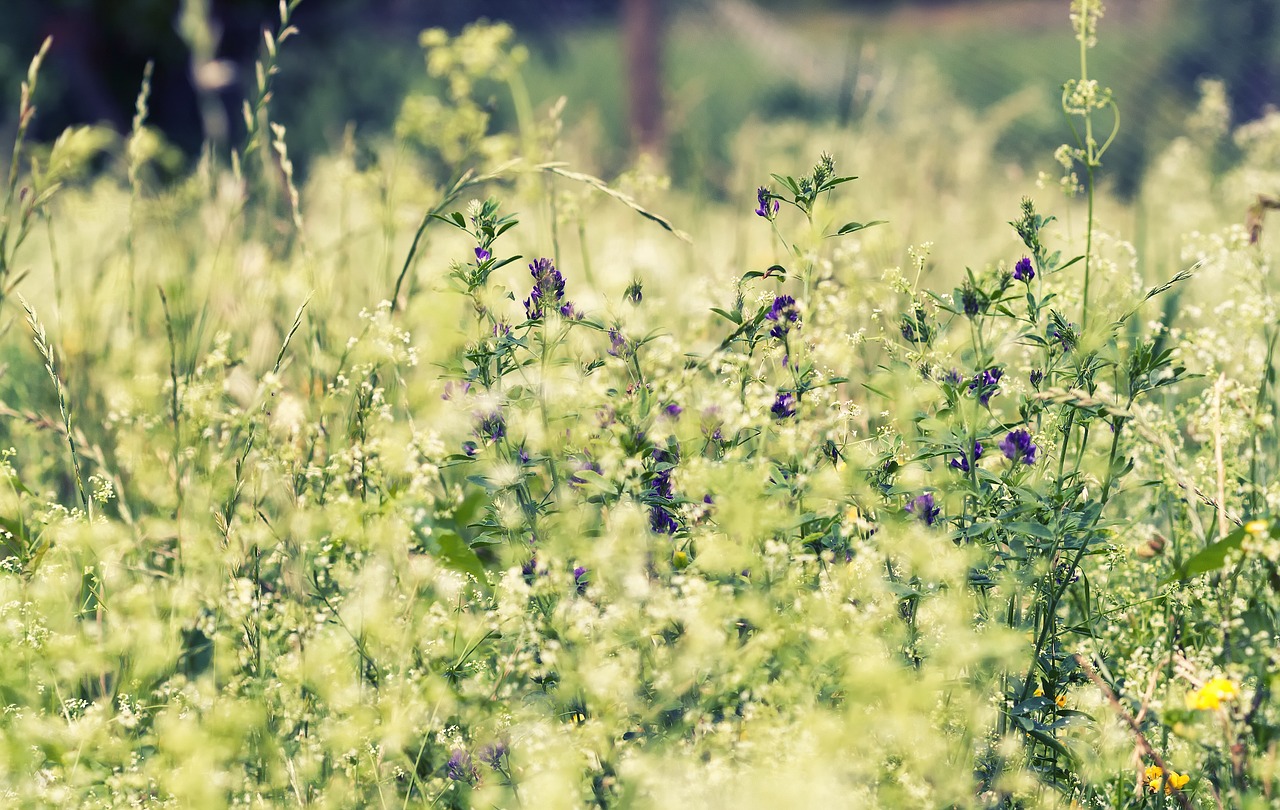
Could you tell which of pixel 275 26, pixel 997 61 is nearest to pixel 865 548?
pixel 275 26

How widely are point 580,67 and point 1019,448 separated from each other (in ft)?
51.1

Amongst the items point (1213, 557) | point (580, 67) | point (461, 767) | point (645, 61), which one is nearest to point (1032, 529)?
point (1213, 557)

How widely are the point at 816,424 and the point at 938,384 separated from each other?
198 millimetres

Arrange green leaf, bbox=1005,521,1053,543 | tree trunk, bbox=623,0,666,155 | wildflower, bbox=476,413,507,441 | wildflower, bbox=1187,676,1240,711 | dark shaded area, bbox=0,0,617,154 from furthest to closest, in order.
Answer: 1. tree trunk, bbox=623,0,666,155
2. dark shaded area, bbox=0,0,617,154
3. wildflower, bbox=476,413,507,441
4. green leaf, bbox=1005,521,1053,543
5. wildflower, bbox=1187,676,1240,711

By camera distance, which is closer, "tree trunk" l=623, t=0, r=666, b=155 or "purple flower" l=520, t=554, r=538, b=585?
"purple flower" l=520, t=554, r=538, b=585

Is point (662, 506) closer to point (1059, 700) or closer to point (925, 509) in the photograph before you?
point (925, 509)

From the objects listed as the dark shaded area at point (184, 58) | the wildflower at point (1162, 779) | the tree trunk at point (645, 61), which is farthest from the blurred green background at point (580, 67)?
the wildflower at point (1162, 779)

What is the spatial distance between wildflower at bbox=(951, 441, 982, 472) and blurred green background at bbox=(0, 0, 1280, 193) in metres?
4.13

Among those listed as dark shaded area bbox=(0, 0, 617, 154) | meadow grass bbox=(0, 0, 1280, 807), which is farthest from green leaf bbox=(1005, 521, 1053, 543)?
dark shaded area bbox=(0, 0, 617, 154)

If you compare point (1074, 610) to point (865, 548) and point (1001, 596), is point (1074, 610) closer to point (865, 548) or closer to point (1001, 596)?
point (1001, 596)

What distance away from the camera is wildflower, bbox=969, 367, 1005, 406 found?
1.35 meters

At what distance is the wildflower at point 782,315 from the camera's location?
4.65 ft

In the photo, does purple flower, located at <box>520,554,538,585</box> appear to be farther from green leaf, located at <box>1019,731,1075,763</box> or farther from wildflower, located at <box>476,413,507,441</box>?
green leaf, located at <box>1019,731,1075,763</box>

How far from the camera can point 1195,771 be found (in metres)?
1.42
